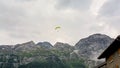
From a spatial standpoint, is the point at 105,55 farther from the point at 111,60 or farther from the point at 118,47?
the point at 118,47

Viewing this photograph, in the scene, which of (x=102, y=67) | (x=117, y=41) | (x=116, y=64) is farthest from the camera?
(x=102, y=67)

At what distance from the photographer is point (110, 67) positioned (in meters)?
44.8

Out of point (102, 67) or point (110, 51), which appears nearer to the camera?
point (110, 51)

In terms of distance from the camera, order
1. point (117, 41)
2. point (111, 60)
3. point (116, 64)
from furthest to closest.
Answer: point (111, 60)
point (116, 64)
point (117, 41)

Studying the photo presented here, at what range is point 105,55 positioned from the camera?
46750mm

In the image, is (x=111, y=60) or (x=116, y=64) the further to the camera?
(x=111, y=60)

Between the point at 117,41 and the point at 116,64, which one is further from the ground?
the point at 117,41

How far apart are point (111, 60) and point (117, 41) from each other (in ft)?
22.2

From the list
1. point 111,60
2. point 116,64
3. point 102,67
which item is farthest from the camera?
point 102,67

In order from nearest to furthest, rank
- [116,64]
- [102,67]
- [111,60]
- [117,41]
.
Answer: [117,41]
[116,64]
[111,60]
[102,67]

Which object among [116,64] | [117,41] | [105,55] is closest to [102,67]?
[105,55]

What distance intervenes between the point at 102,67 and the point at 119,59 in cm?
1282

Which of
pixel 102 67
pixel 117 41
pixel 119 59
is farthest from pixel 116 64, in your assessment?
pixel 102 67

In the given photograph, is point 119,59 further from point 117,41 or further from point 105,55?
point 105,55
